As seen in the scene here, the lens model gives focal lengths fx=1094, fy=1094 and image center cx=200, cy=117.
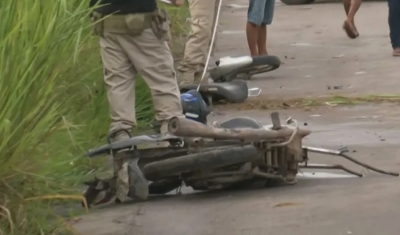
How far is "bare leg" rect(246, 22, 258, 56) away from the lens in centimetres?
1029

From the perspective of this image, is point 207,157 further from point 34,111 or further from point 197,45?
point 197,45

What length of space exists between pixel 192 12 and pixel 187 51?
1.11 ft

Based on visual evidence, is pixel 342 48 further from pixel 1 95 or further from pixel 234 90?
pixel 1 95

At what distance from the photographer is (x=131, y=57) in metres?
6.26

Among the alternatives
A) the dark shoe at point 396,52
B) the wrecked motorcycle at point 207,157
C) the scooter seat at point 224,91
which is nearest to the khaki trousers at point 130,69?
the wrecked motorcycle at point 207,157

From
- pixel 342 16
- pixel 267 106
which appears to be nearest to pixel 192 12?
pixel 267 106

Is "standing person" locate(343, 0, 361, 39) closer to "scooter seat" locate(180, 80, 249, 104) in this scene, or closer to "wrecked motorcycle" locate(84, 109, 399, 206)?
"scooter seat" locate(180, 80, 249, 104)

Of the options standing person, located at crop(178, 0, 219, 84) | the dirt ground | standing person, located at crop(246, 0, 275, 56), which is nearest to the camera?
the dirt ground

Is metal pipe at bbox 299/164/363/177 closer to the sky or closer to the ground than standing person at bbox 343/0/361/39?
closer to the sky

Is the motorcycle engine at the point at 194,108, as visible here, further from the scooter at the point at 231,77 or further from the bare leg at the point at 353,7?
the bare leg at the point at 353,7

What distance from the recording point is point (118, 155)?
5.28 meters

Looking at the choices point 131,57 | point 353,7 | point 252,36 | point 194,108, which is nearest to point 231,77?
point 252,36

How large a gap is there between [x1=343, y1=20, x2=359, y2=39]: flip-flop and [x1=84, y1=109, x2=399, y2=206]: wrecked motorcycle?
794 cm

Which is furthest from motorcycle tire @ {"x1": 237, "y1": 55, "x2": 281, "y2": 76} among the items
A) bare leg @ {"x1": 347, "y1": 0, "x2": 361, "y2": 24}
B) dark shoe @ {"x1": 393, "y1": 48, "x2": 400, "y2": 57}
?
bare leg @ {"x1": 347, "y1": 0, "x2": 361, "y2": 24}
